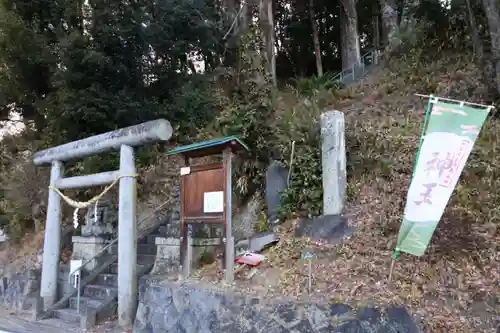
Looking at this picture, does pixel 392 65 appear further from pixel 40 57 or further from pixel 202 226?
pixel 40 57

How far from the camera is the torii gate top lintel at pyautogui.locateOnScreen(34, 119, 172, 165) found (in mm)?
7324

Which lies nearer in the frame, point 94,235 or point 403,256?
point 403,256

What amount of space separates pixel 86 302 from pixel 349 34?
14944 mm

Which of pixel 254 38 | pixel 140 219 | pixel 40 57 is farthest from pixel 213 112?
pixel 40 57

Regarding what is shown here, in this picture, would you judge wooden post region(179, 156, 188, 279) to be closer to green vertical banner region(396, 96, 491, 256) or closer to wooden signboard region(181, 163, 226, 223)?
wooden signboard region(181, 163, 226, 223)

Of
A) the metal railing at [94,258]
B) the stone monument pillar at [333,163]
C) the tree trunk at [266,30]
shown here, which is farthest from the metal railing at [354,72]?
the metal railing at [94,258]

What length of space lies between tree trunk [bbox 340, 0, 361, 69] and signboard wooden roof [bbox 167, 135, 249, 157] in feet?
39.2

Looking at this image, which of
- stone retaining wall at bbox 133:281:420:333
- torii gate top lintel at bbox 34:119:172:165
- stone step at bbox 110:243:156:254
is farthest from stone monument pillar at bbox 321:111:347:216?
stone step at bbox 110:243:156:254

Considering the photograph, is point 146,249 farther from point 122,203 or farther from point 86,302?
point 122,203

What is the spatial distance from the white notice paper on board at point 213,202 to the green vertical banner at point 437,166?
9.28ft

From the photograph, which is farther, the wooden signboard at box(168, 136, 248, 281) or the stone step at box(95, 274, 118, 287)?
the stone step at box(95, 274, 118, 287)

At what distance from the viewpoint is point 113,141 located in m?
8.03

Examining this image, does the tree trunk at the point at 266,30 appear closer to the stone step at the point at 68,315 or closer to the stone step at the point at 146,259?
the stone step at the point at 146,259

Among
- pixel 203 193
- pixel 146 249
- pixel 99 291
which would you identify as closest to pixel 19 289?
pixel 99 291
